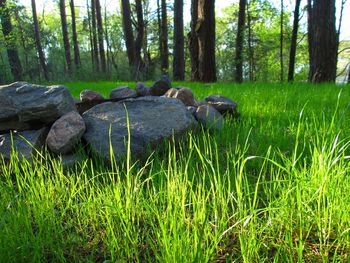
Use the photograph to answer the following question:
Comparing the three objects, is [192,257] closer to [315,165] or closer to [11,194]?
[315,165]

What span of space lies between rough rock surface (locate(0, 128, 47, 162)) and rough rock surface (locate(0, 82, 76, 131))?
15cm

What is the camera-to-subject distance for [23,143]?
268 centimetres

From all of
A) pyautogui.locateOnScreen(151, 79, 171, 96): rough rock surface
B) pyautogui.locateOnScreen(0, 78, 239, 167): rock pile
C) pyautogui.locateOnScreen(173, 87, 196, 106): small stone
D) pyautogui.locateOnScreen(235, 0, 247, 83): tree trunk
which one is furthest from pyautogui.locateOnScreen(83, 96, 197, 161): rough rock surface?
pyautogui.locateOnScreen(235, 0, 247, 83): tree trunk

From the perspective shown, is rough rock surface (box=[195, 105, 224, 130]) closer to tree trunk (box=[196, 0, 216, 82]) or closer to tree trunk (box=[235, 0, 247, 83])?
tree trunk (box=[196, 0, 216, 82])

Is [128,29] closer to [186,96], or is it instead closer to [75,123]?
[186,96]

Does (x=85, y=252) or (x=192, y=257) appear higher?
(x=192, y=257)

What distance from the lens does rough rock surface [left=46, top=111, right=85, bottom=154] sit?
262cm

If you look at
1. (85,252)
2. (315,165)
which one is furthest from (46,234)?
(315,165)

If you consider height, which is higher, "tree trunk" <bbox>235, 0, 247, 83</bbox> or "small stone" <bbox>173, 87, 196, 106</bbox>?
"tree trunk" <bbox>235, 0, 247, 83</bbox>

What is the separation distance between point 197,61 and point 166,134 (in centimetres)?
848

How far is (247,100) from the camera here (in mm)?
5086

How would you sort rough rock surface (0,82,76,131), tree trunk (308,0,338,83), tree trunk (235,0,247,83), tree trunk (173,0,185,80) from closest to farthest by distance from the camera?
rough rock surface (0,82,76,131) < tree trunk (308,0,338,83) < tree trunk (173,0,185,80) < tree trunk (235,0,247,83)

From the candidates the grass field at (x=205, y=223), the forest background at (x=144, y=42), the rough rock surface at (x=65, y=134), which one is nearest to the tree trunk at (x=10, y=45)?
the forest background at (x=144, y=42)

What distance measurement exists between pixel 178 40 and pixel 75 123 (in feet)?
37.6
